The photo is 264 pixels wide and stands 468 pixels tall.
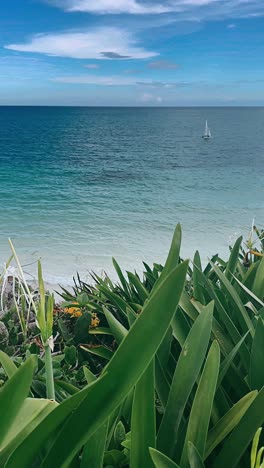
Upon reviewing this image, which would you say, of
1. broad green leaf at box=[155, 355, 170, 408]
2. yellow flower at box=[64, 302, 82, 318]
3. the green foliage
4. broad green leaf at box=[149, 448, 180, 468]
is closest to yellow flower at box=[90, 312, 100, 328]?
yellow flower at box=[64, 302, 82, 318]

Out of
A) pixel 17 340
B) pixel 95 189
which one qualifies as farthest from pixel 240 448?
pixel 95 189

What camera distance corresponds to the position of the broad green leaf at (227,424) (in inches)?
23.6

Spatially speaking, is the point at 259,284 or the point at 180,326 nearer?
the point at 180,326

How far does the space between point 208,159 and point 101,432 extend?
1917 centimetres

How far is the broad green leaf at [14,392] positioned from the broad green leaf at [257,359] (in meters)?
0.32

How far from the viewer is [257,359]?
0.68 metres

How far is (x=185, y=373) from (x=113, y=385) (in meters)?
0.15

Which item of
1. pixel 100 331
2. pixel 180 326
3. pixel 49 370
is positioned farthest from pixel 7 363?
pixel 100 331

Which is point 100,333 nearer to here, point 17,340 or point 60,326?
point 60,326

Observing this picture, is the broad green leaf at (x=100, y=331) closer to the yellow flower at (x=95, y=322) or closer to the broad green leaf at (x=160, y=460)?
the yellow flower at (x=95, y=322)

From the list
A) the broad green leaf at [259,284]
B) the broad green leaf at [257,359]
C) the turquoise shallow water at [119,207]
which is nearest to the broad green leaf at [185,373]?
the broad green leaf at [257,359]

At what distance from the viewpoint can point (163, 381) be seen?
733 millimetres

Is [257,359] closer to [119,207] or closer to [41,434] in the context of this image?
[41,434]

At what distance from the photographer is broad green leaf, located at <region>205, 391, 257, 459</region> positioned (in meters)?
0.60
